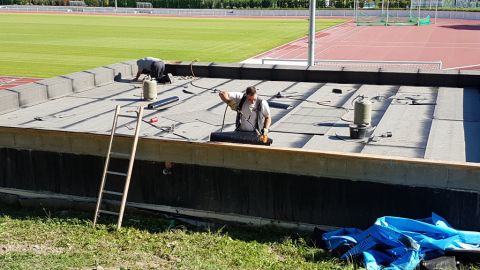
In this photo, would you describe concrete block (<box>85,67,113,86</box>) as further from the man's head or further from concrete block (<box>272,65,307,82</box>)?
the man's head

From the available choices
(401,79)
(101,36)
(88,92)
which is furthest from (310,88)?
(101,36)

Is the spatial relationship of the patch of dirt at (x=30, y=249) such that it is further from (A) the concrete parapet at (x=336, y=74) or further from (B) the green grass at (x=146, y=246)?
(A) the concrete parapet at (x=336, y=74)

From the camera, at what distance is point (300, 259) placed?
10062mm

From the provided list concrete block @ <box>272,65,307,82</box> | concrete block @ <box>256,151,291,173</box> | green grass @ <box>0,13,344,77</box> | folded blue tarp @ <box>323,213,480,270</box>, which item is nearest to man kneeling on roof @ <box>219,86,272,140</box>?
concrete block @ <box>256,151,291,173</box>

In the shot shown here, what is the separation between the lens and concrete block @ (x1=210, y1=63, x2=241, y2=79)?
2158 centimetres

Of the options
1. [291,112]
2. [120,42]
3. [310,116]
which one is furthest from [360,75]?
[120,42]

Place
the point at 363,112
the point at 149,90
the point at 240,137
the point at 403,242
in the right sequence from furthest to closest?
the point at 149,90, the point at 363,112, the point at 240,137, the point at 403,242

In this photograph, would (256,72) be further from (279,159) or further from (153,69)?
(279,159)

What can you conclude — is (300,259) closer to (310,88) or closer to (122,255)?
(122,255)

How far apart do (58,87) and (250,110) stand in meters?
8.50

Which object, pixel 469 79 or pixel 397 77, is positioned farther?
pixel 397 77

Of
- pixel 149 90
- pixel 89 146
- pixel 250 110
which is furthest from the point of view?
pixel 149 90

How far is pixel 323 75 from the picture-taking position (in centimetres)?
2069

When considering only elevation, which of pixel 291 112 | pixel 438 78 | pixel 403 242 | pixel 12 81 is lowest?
pixel 403 242
